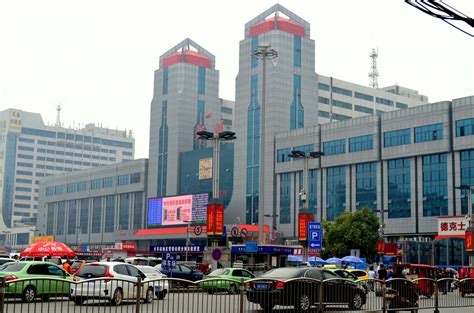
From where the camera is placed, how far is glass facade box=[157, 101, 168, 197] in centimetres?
11603

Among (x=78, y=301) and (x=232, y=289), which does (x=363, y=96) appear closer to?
(x=232, y=289)

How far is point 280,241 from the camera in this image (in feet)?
298

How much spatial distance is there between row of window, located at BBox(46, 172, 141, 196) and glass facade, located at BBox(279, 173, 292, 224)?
3525 cm

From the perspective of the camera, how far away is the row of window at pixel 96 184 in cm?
12300

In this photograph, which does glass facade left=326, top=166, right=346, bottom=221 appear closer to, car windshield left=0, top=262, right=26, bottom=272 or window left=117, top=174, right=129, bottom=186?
window left=117, top=174, right=129, bottom=186

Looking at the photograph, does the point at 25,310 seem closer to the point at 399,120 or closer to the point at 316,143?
the point at 399,120

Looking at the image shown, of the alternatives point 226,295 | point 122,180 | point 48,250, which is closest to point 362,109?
point 122,180

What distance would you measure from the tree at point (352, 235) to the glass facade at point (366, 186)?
41.7ft

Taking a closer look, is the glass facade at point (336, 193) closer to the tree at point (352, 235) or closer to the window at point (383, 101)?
the tree at point (352, 235)

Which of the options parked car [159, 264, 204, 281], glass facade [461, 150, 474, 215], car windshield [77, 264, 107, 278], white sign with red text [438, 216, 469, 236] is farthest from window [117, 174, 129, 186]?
car windshield [77, 264, 107, 278]

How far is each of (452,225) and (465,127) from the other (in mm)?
12776

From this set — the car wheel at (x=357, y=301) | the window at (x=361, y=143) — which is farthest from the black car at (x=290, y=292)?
the window at (x=361, y=143)

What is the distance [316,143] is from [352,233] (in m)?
24.2

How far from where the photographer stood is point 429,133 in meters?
77.7
